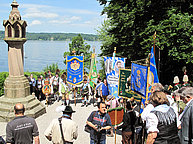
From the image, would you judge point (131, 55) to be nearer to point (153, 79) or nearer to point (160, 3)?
point (160, 3)

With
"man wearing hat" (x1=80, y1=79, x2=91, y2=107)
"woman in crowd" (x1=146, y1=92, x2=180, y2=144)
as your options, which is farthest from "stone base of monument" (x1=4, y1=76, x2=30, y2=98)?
"woman in crowd" (x1=146, y1=92, x2=180, y2=144)

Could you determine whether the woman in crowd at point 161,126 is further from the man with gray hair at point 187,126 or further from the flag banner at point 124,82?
the flag banner at point 124,82

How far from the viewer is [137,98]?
8.01 metres

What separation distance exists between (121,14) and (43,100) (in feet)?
25.5

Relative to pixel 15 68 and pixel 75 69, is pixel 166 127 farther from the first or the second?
pixel 75 69

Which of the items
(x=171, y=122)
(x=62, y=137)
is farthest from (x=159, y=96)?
(x=62, y=137)

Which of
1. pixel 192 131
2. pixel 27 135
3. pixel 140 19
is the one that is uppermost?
pixel 140 19

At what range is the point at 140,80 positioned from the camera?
777 centimetres

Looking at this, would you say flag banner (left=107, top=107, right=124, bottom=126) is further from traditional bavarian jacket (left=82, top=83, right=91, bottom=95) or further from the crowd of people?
traditional bavarian jacket (left=82, top=83, right=91, bottom=95)

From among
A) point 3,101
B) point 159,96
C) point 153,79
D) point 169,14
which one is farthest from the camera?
point 169,14

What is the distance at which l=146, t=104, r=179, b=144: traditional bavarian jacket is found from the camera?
13.1 feet

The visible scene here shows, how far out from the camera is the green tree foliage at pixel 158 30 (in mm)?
13625

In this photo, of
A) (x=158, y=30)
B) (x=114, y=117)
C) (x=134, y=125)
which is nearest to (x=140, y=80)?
(x=114, y=117)

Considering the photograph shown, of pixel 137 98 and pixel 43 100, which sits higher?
pixel 137 98
